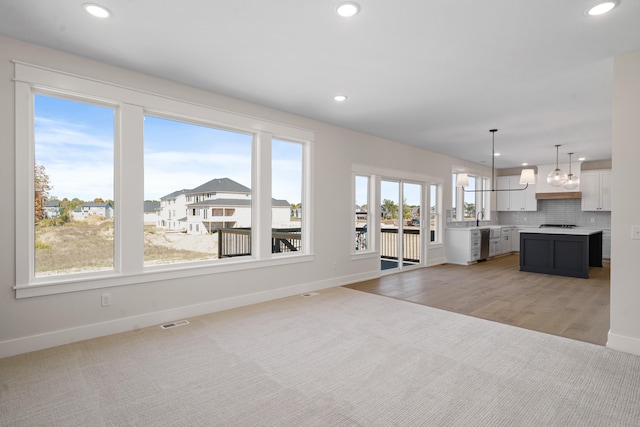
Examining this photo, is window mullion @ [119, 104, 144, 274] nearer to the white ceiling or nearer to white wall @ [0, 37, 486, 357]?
white wall @ [0, 37, 486, 357]

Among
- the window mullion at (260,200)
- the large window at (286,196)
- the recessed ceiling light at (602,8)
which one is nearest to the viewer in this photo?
the recessed ceiling light at (602,8)

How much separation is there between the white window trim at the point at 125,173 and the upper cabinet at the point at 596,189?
833 centimetres

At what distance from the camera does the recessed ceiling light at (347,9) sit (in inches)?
91.2

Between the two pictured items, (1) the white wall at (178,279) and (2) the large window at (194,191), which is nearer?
(1) the white wall at (178,279)

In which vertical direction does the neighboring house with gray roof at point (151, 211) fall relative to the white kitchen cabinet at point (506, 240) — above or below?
above

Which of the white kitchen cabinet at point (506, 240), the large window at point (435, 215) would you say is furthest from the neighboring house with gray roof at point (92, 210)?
the white kitchen cabinet at point (506, 240)

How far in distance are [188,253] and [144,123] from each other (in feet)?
5.01

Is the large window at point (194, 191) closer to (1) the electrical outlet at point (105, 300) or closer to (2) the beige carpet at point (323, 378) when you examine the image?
(1) the electrical outlet at point (105, 300)

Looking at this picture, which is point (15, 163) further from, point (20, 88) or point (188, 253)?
point (188, 253)

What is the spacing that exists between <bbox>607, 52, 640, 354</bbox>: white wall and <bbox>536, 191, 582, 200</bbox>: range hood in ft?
23.1

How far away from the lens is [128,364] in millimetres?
2711

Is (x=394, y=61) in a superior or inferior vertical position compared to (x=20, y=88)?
superior

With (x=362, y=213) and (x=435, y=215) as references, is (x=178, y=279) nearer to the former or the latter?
(x=362, y=213)

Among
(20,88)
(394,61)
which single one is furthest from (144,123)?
(394,61)
